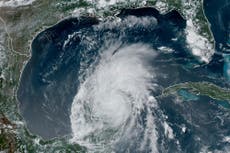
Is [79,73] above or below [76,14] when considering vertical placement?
below

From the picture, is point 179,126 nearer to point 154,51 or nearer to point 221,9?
point 154,51

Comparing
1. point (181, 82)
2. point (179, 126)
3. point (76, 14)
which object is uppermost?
point (76, 14)

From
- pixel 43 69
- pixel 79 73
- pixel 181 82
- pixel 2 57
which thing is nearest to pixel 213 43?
pixel 181 82

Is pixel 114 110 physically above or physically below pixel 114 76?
below

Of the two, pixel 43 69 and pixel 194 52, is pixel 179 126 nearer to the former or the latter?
pixel 194 52

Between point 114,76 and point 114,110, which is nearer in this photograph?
point 114,110

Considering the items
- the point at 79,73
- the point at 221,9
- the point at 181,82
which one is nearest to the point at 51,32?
the point at 79,73
